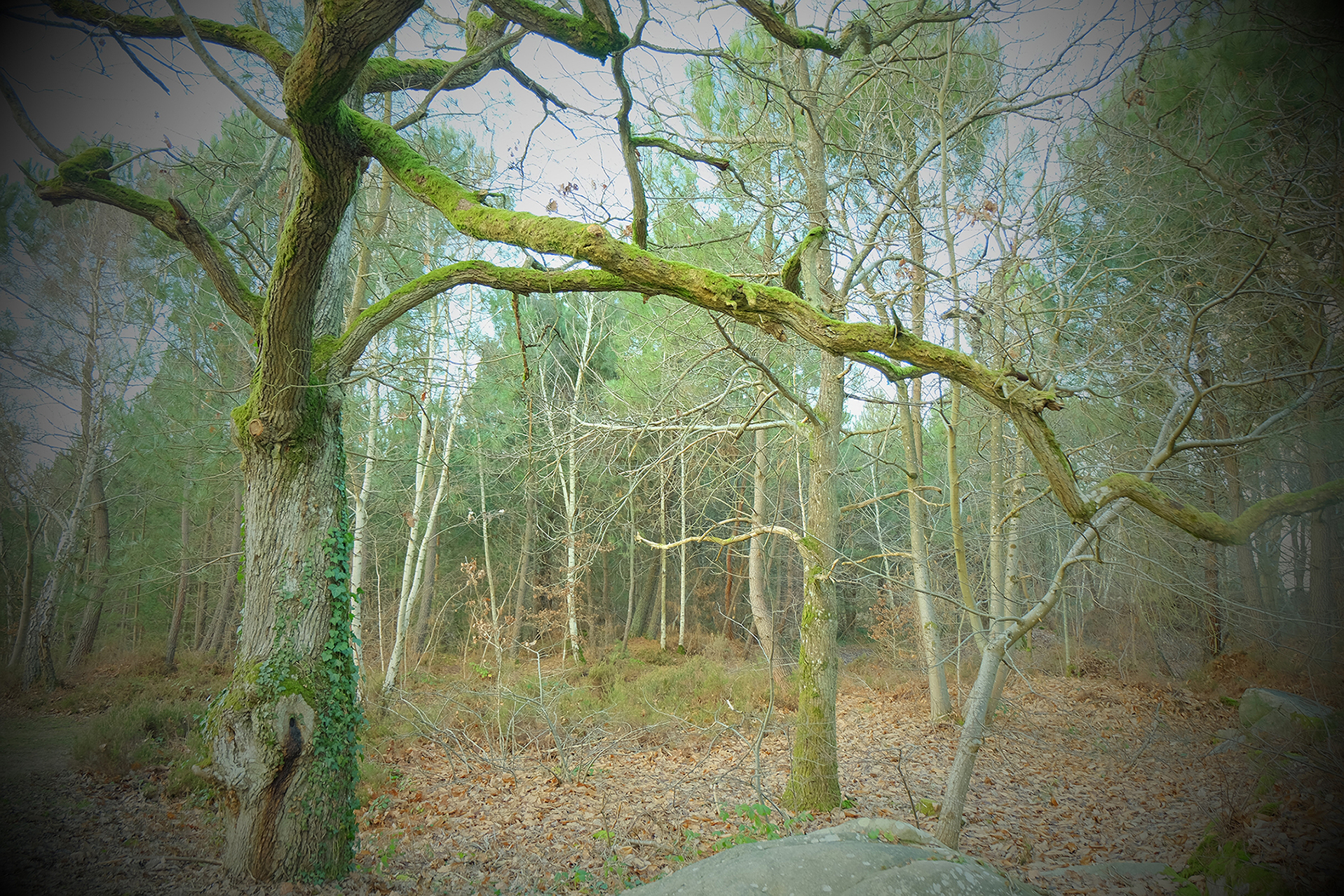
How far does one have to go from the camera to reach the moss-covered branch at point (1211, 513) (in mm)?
2756

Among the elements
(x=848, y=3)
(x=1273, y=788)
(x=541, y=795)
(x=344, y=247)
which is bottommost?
(x=541, y=795)

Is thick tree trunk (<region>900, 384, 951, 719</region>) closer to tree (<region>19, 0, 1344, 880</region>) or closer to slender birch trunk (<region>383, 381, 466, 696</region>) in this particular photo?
tree (<region>19, 0, 1344, 880</region>)

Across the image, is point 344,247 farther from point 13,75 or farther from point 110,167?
point 13,75

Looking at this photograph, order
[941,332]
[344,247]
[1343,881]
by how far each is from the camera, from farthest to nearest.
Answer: [941,332], [344,247], [1343,881]

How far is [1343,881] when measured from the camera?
283 cm

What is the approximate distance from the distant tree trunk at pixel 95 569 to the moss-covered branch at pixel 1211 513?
49.7 feet

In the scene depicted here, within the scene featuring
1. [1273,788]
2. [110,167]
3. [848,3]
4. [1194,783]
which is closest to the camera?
[110,167]

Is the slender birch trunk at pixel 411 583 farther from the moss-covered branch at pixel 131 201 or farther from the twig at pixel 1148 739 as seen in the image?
the twig at pixel 1148 739

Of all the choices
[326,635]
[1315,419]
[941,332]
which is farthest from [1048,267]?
[326,635]

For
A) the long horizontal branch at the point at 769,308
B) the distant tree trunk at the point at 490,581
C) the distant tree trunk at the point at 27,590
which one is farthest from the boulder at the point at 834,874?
the distant tree trunk at the point at 27,590

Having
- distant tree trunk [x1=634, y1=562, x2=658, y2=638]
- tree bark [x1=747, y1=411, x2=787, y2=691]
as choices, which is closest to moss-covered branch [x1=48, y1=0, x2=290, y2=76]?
tree bark [x1=747, y1=411, x2=787, y2=691]

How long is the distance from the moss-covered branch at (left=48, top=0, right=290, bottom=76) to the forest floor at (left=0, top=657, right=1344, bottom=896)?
521 cm

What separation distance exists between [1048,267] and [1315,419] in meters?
3.80

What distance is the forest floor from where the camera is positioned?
3.81 metres
